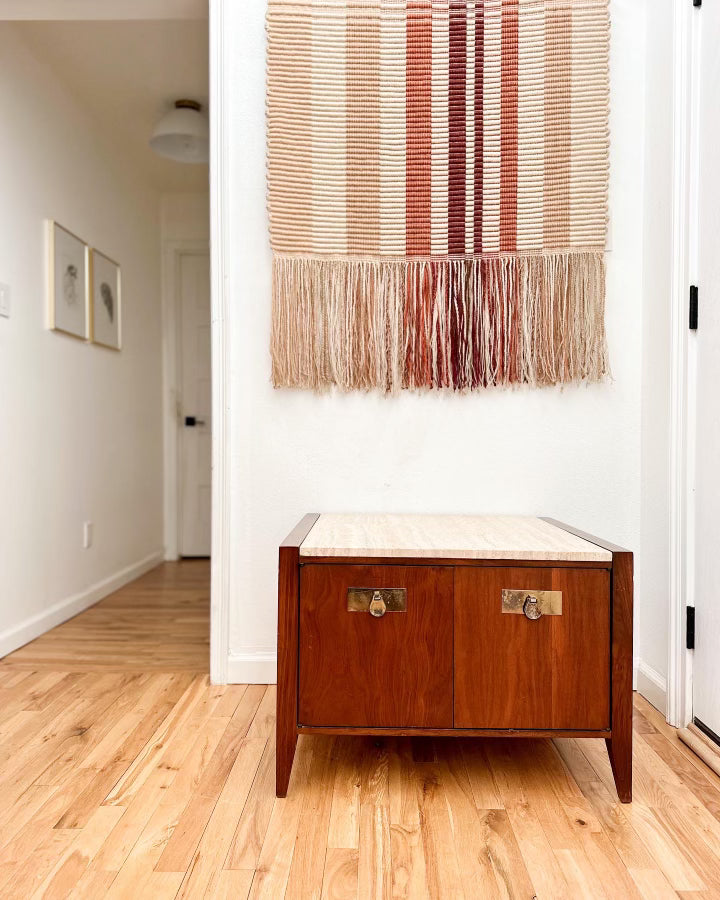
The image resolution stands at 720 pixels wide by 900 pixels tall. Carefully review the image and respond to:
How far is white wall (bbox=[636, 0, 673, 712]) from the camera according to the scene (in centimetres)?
170

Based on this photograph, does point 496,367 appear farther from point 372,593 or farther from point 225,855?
point 225,855

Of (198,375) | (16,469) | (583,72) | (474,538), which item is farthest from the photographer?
(198,375)

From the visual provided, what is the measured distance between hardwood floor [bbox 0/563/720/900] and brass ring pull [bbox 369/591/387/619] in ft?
1.17

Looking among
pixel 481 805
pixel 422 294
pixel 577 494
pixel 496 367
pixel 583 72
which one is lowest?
Answer: pixel 481 805

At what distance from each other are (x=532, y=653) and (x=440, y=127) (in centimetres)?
141

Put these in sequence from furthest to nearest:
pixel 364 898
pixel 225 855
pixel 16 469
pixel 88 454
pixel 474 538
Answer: pixel 88 454 → pixel 16 469 → pixel 474 538 → pixel 225 855 → pixel 364 898

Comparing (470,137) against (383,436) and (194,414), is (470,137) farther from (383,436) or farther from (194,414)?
(194,414)

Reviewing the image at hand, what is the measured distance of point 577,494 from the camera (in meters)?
1.90

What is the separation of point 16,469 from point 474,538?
1.70 metres

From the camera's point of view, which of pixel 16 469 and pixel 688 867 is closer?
pixel 688 867

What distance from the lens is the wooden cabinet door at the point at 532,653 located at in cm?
130

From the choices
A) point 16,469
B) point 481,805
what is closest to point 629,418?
point 481,805

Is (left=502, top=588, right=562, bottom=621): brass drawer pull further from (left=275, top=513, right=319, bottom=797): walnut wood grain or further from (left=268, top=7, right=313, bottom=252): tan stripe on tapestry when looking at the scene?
(left=268, top=7, right=313, bottom=252): tan stripe on tapestry

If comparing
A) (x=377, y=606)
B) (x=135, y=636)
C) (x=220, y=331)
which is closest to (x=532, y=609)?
(x=377, y=606)
